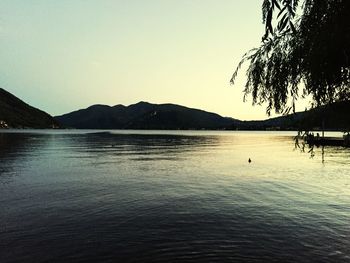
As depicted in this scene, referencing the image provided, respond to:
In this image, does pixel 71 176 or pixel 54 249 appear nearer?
pixel 54 249

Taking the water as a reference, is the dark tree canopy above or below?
above

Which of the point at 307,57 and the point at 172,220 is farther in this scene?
the point at 172,220

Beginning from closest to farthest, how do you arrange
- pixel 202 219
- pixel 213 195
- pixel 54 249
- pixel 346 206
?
1. pixel 54 249
2. pixel 202 219
3. pixel 346 206
4. pixel 213 195

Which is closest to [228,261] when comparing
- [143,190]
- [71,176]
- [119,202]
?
[119,202]

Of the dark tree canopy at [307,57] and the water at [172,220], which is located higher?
the dark tree canopy at [307,57]

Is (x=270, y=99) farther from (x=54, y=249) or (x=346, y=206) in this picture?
(x=346, y=206)

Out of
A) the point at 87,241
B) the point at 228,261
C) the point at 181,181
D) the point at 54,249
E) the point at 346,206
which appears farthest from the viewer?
the point at 181,181

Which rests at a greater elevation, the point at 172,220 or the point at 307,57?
the point at 307,57

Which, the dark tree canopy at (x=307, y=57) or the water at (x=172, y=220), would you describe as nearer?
the dark tree canopy at (x=307, y=57)

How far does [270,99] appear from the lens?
11.0m

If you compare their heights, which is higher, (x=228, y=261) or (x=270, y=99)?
(x=270, y=99)

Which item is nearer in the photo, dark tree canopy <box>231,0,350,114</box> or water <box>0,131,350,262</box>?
dark tree canopy <box>231,0,350,114</box>

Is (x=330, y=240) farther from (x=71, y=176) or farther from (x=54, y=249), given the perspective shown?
(x=71, y=176)

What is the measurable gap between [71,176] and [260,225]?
106 ft
